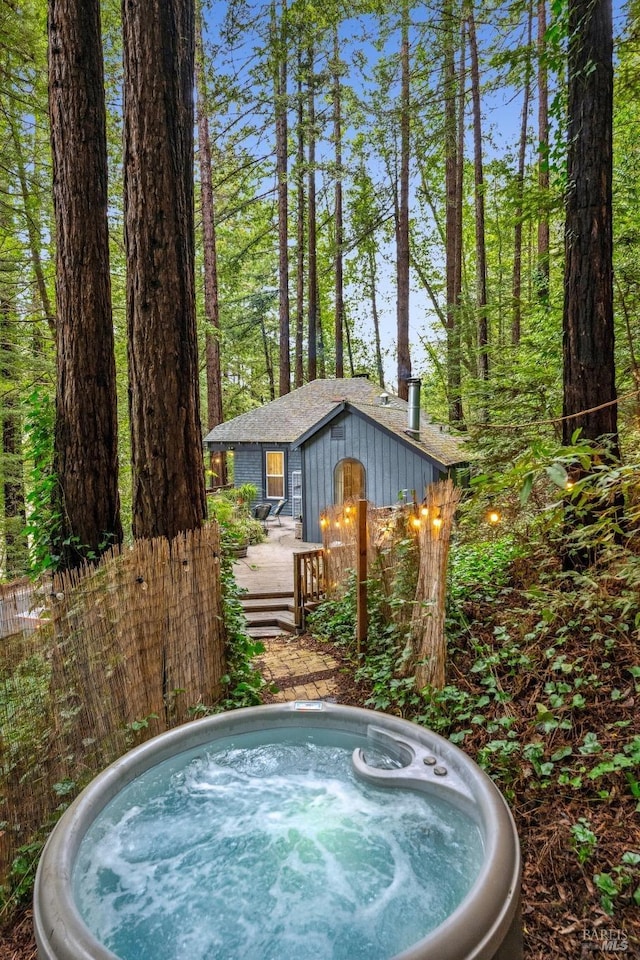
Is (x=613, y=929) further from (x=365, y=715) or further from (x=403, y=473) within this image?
(x=403, y=473)

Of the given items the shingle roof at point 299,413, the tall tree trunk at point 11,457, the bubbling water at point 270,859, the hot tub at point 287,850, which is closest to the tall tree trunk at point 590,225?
the hot tub at point 287,850

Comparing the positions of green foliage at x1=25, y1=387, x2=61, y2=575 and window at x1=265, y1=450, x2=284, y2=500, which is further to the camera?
window at x1=265, y1=450, x2=284, y2=500

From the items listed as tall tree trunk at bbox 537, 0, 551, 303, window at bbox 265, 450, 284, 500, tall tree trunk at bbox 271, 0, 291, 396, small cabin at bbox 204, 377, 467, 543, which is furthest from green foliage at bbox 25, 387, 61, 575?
tall tree trunk at bbox 271, 0, 291, 396

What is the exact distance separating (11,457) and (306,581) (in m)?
6.20

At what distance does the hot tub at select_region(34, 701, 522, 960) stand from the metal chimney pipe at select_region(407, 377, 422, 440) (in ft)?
24.8

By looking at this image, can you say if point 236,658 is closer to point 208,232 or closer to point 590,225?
point 590,225

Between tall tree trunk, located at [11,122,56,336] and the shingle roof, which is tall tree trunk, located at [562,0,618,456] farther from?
the shingle roof

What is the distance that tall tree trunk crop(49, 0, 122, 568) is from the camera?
3.81 meters

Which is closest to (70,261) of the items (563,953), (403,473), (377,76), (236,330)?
(563,953)

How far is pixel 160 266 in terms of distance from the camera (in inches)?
146

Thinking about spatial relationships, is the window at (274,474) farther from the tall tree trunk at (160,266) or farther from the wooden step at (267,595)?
the tall tree trunk at (160,266)

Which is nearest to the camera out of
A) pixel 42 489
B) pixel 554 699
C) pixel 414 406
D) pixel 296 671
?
pixel 554 699

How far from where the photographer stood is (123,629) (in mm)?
3023

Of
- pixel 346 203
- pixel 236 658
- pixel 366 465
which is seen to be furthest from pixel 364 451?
pixel 346 203
